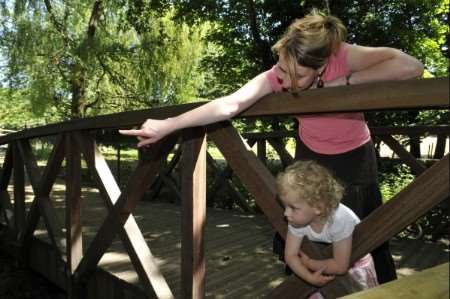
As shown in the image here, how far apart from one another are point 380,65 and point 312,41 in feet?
0.79

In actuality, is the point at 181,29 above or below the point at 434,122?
above

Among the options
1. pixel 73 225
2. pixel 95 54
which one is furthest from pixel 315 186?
pixel 95 54

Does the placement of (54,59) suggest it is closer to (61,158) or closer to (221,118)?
(61,158)

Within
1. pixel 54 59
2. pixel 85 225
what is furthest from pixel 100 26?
pixel 85 225

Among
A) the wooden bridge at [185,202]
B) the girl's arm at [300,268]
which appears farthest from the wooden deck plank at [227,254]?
the girl's arm at [300,268]

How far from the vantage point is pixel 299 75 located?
62.7 inches

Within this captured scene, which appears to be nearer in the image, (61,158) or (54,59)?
(61,158)

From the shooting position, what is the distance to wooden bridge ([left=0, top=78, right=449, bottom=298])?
139cm

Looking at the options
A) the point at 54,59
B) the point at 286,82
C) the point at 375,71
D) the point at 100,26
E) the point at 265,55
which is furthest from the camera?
the point at 100,26

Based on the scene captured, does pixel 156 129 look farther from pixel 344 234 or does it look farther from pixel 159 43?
pixel 159 43

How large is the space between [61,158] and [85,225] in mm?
1879

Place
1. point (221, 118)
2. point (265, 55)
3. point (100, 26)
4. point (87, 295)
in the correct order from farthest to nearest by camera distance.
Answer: point (100, 26)
point (265, 55)
point (87, 295)
point (221, 118)

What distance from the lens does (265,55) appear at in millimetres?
9500

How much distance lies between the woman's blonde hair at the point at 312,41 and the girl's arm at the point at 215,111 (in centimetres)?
22
